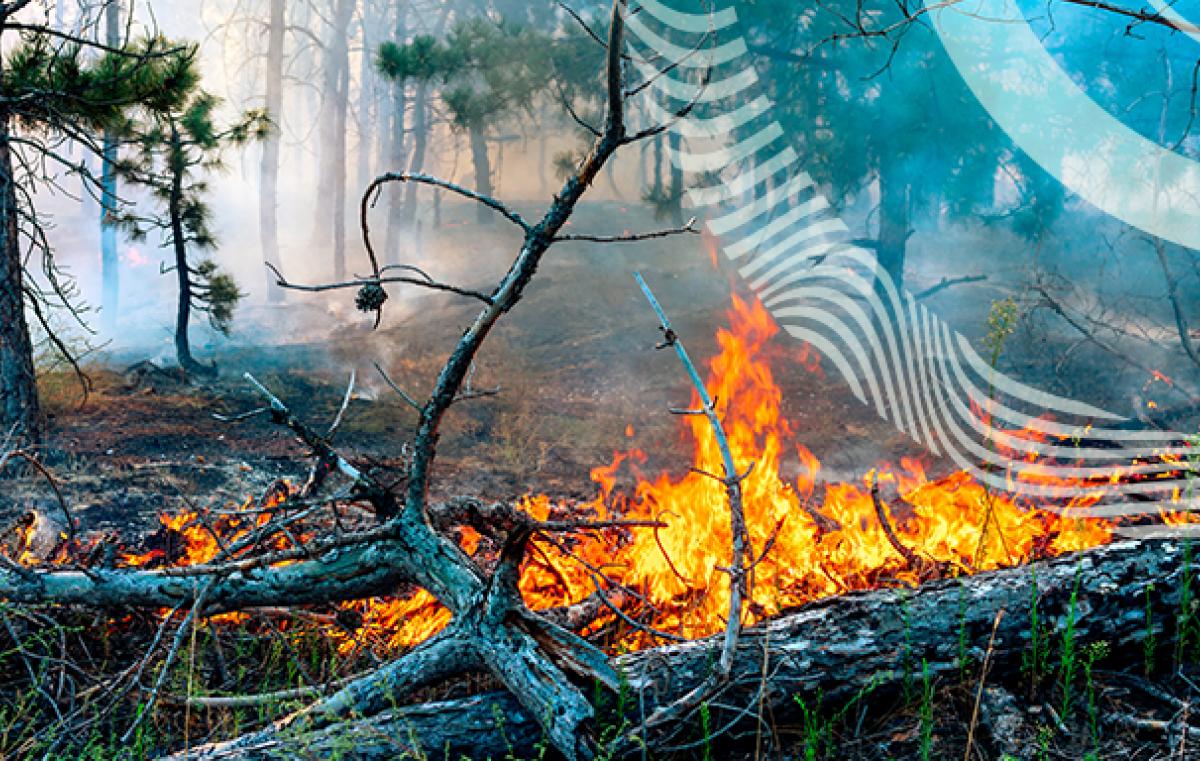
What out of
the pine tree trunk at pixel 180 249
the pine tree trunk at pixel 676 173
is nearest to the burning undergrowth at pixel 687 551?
the pine tree trunk at pixel 180 249

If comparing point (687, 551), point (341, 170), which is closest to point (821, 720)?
point (687, 551)

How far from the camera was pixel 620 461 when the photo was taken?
9.16 meters

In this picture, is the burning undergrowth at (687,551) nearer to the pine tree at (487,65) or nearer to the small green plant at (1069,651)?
the small green plant at (1069,651)

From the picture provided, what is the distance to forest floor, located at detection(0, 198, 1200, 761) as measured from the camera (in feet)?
Answer: 8.44

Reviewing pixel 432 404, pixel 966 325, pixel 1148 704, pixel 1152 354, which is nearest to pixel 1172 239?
pixel 1152 354

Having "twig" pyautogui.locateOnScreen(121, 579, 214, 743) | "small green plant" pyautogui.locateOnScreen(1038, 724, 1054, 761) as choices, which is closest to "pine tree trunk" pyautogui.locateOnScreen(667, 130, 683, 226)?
"twig" pyautogui.locateOnScreen(121, 579, 214, 743)

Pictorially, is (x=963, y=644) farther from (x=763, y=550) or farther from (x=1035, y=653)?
(x=763, y=550)

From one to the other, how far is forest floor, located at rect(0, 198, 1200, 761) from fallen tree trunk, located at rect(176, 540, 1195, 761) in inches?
4.1

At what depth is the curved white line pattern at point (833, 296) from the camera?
906cm

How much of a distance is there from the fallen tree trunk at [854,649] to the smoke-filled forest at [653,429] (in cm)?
1

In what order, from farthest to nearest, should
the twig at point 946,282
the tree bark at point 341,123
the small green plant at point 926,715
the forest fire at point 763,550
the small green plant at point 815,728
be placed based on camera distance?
1. the tree bark at point 341,123
2. the twig at point 946,282
3. the forest fire at point 763,550
4. the small green plant at point 815,728
5. the small green plant at point 926,715

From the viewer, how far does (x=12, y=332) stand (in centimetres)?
688

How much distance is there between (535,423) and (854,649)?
26.0ft

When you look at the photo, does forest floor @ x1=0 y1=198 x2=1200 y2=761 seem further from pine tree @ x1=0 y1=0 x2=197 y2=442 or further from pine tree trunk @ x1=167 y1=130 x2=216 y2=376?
pine tree @ x1=0 y1=0 x2=197 y2=442
